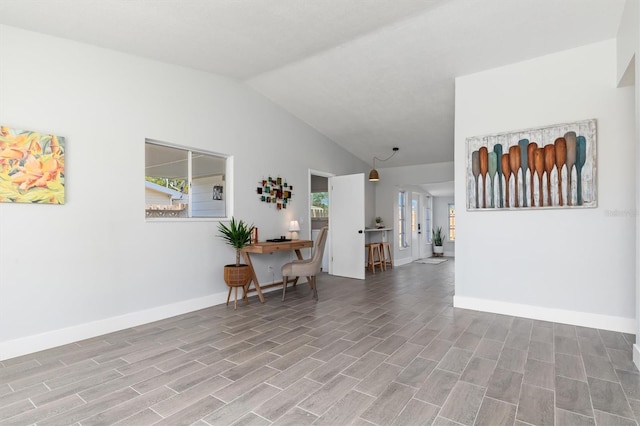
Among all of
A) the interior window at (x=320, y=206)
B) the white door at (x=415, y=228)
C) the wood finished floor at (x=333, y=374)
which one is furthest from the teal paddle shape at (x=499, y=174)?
the white door at (x=415, y=228)

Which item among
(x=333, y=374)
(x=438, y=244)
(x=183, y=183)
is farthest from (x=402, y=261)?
(x=333, y=374)

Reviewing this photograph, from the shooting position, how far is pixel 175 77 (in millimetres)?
4004

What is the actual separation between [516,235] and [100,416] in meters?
4.18

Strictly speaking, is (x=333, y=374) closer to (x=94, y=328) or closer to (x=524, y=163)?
(x=94, y=328)

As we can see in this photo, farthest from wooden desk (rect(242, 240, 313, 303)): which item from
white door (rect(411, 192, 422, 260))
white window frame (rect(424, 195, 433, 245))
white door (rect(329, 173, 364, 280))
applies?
white window frame (rect(424, 195, 433, 245))

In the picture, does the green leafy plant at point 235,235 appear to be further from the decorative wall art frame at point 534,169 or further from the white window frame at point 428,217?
the white window frame at point 428,217

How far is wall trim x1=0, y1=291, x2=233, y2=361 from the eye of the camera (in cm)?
282

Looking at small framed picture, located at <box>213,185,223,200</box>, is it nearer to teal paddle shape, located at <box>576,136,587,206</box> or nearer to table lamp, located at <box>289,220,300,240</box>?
table lamp, located at <box>289,220,300,240</box>

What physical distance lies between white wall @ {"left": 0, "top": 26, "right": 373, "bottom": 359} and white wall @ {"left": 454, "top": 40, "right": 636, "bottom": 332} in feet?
10.4

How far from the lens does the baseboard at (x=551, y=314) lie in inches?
130

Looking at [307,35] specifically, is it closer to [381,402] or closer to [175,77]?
[175,77]

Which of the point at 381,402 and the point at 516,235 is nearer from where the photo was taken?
the point at 381,402

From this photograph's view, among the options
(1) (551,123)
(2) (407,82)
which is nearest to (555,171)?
(1) (551,123)

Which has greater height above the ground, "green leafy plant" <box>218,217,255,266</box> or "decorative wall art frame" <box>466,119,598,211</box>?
"decorative wall art frame" <box>466,119,598,211</box>
